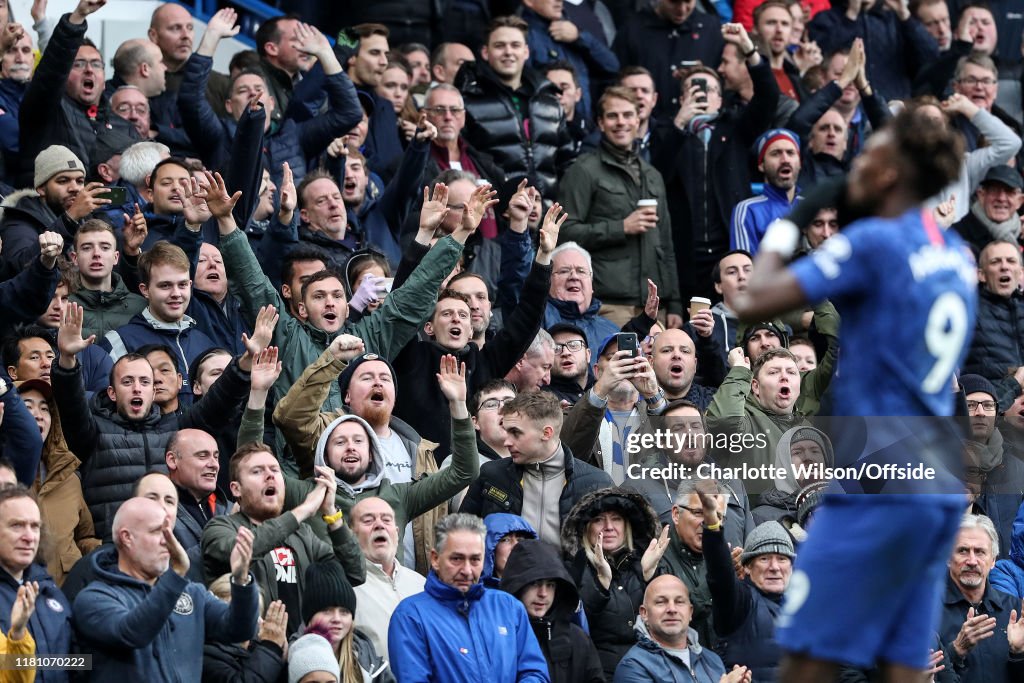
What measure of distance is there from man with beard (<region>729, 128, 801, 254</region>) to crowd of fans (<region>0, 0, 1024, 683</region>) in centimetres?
3

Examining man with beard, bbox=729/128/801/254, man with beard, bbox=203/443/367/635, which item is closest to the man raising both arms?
man with beard, bbox=203/443/367/635

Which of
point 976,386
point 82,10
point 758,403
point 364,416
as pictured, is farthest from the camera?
point 976,386

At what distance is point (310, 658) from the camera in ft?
28.5

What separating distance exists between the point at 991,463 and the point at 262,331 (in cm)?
539

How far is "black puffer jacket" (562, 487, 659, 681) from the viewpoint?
9.92 m

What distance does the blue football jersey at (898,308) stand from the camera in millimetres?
5758

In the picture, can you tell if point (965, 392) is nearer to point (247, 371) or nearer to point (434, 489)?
point (434, 489)

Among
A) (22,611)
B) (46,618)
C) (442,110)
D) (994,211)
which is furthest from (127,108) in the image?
(994,211)

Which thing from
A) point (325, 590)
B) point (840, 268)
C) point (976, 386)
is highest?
point (840, 268)

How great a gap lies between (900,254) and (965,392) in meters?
7.29

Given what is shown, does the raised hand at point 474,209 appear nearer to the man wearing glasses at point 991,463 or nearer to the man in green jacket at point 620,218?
the man in green jacket at point 620,218

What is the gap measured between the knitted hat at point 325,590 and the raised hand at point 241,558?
2.07ft

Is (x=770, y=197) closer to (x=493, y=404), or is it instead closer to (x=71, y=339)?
(x=493, y=404)

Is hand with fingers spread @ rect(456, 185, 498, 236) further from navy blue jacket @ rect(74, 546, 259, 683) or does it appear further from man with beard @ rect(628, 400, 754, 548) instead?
navy blue jacket @ rect(74, 546, 259, 683)
